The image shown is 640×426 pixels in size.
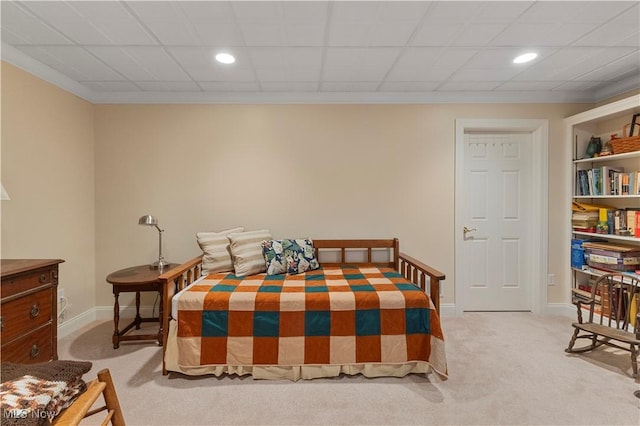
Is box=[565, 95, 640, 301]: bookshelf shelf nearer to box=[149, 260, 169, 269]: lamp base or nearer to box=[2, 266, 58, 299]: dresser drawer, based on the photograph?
box=[149, 260, 169, 269]: lamp base

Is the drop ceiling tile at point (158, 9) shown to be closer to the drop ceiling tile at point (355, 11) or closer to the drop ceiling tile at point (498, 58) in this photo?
the drop ceiling tile at point (355, 11)

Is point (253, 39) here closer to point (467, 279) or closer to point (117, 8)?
point (117, 8)

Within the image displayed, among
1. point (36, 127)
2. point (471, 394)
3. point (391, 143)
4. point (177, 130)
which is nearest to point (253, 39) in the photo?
point (177, 130)

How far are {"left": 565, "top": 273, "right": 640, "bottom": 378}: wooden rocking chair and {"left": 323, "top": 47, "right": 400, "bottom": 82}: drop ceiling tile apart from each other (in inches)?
93.8

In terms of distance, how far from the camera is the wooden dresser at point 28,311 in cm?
162

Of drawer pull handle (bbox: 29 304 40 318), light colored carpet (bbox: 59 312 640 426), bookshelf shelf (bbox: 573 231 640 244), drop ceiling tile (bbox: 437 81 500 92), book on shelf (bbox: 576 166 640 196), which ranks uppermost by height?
drop ceiling tile (bbox: 437 81 500 92)

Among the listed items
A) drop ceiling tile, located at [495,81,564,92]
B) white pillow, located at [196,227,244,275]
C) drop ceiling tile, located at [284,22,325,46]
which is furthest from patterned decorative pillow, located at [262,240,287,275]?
drop ceiling tile, located at [495,81,564,92]

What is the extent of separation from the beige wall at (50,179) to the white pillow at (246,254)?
4.82ft

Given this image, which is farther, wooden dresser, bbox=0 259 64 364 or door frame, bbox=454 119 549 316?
door frame, bbox=454 119 549 316

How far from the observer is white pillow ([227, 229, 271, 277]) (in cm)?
261

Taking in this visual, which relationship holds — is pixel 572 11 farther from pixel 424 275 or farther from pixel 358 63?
pixel 424 275

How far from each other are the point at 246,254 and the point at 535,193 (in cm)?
304

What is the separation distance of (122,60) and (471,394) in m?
3.43

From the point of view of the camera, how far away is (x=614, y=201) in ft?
9.69
